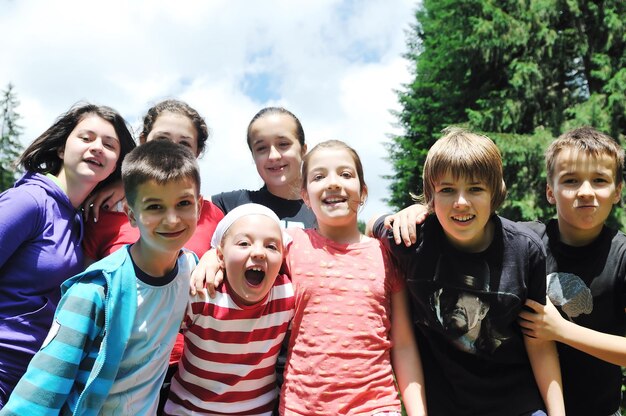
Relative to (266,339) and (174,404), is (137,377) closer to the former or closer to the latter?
(174,404)

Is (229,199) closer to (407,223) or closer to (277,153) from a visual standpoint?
(277,153)

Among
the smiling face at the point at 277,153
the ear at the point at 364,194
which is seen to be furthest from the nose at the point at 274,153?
the ear at the point at 364,194

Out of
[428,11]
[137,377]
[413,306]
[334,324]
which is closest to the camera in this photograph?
[137,377]

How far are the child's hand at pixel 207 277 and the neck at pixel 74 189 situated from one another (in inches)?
33.6

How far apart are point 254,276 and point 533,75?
40.9 feet

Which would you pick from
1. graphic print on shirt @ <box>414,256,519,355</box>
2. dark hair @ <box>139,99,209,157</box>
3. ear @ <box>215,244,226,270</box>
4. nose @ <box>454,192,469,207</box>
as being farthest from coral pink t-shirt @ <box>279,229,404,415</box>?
dark hair @ <box>139,99,209,157</box>

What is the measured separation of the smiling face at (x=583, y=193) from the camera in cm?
282

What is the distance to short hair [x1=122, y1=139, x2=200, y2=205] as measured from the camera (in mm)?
2449

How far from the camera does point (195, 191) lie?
8.38ft

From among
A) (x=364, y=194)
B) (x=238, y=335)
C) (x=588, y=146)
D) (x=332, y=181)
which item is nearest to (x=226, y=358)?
(x=238, y=335)

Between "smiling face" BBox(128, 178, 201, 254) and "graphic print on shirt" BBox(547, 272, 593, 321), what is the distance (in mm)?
1997

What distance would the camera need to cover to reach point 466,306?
8.63ft

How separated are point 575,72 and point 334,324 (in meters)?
13.8

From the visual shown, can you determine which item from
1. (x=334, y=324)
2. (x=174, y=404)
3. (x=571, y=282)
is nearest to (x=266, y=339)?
(x=334, y=324)
